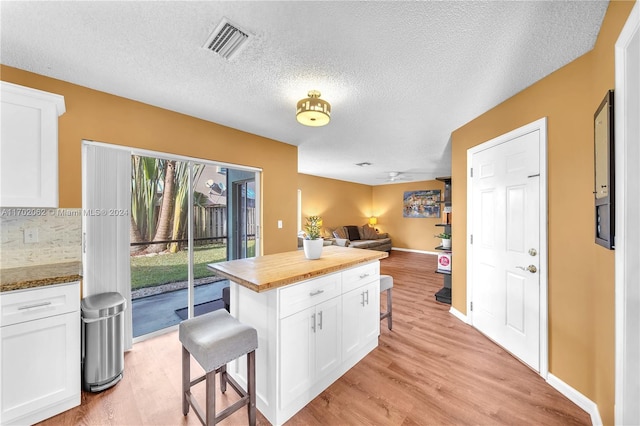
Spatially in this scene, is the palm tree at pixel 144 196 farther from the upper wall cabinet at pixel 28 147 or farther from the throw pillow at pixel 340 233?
the throw pillow at pixel 340 233

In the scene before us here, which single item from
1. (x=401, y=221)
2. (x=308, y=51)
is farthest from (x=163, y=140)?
(x=401, y=221)

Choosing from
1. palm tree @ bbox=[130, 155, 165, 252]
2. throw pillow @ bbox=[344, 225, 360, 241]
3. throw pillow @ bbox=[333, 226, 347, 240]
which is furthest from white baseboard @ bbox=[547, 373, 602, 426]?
throw pillow @ bbox=[344, 225, 360, 241]

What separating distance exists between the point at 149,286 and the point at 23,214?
6.82ft

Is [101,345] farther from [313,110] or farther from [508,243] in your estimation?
[508,243]

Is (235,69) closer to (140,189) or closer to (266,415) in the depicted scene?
(140,189)

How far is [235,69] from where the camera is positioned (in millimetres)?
1960

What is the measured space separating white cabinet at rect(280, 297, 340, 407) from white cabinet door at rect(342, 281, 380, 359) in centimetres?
12

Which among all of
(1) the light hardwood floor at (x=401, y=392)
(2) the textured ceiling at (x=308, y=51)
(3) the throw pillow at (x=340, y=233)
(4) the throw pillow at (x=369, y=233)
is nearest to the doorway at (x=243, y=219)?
(2) the textured ceiling at (x=308, y=51)

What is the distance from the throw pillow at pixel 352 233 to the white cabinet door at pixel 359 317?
5.54m

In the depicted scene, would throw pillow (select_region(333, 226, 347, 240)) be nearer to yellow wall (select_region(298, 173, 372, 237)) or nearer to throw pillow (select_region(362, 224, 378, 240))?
yellow wall (select_region(298, 173, 372, 237))

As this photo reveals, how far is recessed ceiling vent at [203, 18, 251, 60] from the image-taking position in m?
1.51

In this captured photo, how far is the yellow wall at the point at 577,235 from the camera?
4.78 feet

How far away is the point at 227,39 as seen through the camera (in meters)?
1.61

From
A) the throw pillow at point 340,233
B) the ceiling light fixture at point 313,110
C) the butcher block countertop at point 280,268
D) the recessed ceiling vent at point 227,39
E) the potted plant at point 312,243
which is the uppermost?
the recessed ceiling vent at point 227,39
